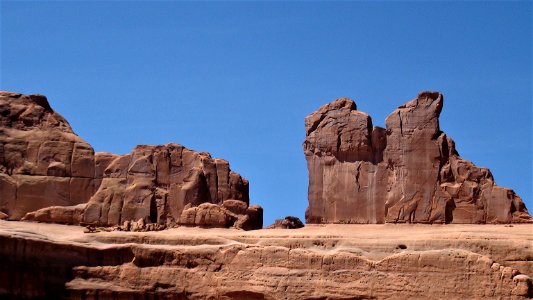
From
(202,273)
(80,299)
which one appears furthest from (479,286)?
(80,299)

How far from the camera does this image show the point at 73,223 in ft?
135

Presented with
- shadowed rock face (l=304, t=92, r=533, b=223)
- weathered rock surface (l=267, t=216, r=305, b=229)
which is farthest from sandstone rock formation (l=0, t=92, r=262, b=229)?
shadowed rock face (l=304, t=92, r=533, b=223)

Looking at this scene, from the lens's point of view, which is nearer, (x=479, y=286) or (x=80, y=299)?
(x=479, y=286)

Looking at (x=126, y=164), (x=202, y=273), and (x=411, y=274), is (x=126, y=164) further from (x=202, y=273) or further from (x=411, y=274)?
(x=411, y=274)

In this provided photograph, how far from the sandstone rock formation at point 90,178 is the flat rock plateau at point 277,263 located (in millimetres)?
1829

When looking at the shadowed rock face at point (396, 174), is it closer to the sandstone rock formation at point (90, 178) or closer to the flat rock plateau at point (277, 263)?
the flat rock plateau at point (277, 263)

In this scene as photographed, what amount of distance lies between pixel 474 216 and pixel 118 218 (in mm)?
10964

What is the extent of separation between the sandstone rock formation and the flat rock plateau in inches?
72.0

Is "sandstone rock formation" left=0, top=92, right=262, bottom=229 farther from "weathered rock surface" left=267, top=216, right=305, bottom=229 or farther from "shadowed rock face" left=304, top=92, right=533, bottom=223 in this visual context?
"shadowed rock face" left=304, top=92, right=533, bottom=223

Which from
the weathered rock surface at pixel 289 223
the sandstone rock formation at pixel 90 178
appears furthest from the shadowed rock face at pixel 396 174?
the sandstone rock formation at pixel 90 178

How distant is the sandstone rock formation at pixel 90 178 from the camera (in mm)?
41406

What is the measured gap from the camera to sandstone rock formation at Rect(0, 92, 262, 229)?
41406mm

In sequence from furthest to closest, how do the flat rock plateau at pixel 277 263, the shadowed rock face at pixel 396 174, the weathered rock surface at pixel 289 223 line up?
the weathered rock surface at pixel 289 223
the shadowed rock face at pixel 396 174
the flat rock plateau at pixel 277 263

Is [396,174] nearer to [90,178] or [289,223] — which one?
[289,223]
